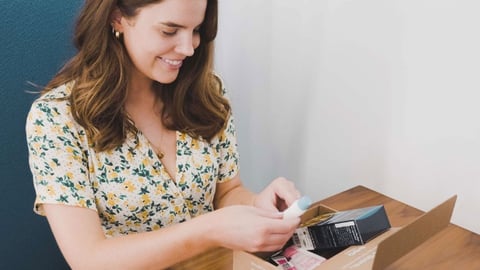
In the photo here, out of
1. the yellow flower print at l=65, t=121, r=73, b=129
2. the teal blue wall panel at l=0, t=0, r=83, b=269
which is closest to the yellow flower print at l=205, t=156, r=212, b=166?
the yellow flower print at l=65, t=121, r=73, b=129

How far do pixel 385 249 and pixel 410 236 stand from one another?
62 millimetres

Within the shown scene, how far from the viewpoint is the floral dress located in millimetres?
931

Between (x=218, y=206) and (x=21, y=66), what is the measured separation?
63 centimetres

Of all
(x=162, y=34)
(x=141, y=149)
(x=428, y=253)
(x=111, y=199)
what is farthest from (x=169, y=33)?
(x=428, y=253)

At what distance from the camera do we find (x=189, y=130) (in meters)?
1.14

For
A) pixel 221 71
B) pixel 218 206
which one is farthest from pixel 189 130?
pixel 221 71

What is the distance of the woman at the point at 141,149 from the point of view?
0.87 m

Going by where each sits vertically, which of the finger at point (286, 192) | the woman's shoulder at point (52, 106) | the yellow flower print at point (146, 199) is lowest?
the yellow flower print at point (146, 199)

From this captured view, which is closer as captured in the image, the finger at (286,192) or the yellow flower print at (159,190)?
the finger at (286,192)

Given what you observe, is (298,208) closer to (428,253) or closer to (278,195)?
(278,195)

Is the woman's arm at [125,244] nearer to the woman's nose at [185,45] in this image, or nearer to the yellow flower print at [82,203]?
the yellow flower print at [82,203]

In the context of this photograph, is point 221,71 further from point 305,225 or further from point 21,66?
point 305,225

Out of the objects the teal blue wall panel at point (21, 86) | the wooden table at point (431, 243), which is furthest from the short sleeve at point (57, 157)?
the wooden table at point (431, 243)

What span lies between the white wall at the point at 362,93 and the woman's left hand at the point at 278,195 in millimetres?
356
